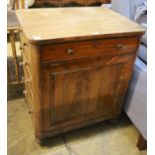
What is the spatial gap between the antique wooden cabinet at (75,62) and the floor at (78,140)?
12 centimetres

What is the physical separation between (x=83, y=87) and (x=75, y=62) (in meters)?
0.20

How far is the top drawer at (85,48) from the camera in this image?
1.00m

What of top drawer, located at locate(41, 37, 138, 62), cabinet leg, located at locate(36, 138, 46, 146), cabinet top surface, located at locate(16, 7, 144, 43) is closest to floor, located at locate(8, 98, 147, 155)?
cabinet leg, located at locate(36, 138, 46, 146)

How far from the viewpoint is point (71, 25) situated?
1107mm

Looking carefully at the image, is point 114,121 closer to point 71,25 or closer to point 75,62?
point 75,62

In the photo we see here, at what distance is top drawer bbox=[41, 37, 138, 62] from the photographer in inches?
39.3

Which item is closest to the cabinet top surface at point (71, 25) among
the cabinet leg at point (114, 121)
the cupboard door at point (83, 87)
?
the cupboard door at point (83, 87)

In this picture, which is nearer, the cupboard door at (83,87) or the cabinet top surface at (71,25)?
the cabinet top surface at (71,25)

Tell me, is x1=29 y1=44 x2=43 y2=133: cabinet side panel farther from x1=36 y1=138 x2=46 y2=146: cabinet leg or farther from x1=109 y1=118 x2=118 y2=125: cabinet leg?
x1=109 y1=118 x2=118 y2=125: cabinet leg

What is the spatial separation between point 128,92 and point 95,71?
1.26 ft

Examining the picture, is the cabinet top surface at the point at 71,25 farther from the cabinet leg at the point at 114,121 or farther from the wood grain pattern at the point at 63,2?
the wood grain pattern at the point at 63,2

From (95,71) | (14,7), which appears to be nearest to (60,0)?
(14,7)

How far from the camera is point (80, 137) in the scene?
1.46 metres

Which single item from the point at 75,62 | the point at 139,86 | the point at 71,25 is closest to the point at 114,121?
the point at 139,86
